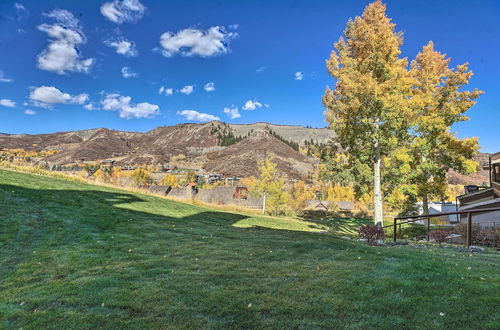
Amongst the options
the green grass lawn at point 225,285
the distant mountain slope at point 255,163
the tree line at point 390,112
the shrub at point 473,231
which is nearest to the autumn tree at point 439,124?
the tree line at point 390,112

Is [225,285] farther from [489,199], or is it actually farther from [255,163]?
[255,163]

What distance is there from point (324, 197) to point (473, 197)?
7444cm

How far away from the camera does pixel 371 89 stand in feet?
49.6

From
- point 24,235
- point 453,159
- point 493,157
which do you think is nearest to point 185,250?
point 24,235

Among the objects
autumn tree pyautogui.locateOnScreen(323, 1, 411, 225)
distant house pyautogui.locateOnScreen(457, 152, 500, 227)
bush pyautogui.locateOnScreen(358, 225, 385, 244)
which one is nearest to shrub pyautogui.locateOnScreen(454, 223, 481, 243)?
distant house pyautogui.locateOnScreen(457, 152, 500, 227)

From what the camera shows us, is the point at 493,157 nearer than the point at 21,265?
No

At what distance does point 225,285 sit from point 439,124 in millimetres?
19830

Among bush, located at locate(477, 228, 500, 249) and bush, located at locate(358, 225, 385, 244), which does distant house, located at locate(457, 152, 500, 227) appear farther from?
bush, located at locate(358, 225, 385, 244)

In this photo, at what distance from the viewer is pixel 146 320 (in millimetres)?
3686

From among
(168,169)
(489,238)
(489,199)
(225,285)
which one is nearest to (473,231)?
(489,238)

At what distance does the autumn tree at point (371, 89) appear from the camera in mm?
15531

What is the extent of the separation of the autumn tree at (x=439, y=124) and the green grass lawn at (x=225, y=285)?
14567 mm

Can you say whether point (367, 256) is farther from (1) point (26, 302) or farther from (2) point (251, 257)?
(1) point (26, 302)

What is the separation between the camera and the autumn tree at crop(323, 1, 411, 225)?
1553 centimetres
